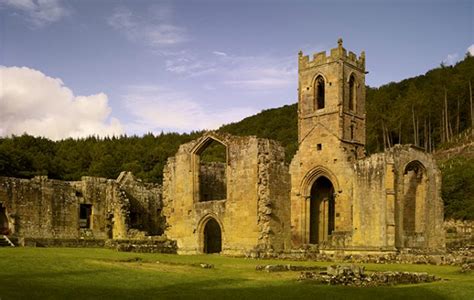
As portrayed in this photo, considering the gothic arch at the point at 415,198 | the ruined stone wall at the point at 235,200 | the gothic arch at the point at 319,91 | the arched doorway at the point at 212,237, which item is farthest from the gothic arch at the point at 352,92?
the arched doorway at the point at 212,237

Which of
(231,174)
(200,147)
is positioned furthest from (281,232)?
(200,147)

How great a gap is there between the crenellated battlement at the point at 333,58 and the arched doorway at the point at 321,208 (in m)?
7.32

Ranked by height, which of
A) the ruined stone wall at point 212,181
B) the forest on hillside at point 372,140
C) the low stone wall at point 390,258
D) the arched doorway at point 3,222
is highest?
the forest on hillside at point 372,140

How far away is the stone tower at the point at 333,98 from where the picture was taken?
37250 millimetres

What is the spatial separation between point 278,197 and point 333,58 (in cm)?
1297

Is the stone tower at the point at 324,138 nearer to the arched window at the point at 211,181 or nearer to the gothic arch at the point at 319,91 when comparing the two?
the gothic arch at the point at 319,91

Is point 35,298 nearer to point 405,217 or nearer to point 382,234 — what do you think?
point 382,234

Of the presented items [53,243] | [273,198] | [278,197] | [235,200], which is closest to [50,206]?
[53,243]

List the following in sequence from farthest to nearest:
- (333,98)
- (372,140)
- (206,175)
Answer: (372,140), (333,98), (206,175)

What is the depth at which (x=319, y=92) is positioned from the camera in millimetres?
39781

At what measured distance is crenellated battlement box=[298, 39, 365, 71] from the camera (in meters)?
37.8

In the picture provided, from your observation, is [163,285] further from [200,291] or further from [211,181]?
[211,181]

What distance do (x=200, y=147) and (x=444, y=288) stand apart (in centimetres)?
2026

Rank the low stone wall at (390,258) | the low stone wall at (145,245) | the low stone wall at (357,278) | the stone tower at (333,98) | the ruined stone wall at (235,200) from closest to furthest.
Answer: the low stone wall at (357,278) → the low stone wall at (390,258) → the low stone wall at (145,245) → the ruined stone wall at (235,200) → the stone tower at (333,98)
